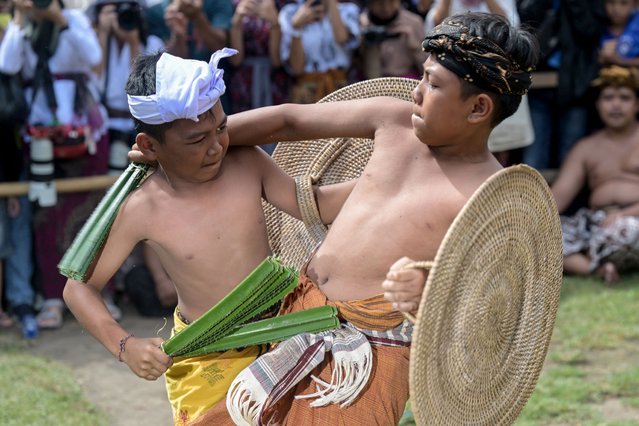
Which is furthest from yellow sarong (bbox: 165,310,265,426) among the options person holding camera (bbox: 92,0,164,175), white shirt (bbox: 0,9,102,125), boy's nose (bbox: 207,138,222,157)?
person holding camera (bbox: 92,0,164,175)

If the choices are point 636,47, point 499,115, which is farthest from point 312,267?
point 636,47

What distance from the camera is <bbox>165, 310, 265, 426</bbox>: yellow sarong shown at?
3.23 meters

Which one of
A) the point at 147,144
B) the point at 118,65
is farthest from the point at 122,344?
the point at 118,65

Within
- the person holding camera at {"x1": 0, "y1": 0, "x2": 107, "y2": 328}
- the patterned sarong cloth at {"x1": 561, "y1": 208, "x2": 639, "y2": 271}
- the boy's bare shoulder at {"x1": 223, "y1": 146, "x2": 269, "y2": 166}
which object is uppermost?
the boy's bare shoulder at {"x1": 223, "y1": 146, "x2": 269, "y2": 166}

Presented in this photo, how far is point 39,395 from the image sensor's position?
5.25m

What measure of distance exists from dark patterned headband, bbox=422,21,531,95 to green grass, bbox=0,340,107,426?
9.14 feet

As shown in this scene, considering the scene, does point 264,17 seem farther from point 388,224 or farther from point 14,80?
point 388,224

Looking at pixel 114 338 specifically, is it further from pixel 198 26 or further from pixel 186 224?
pixel 198 26

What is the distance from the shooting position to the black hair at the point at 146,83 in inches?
124

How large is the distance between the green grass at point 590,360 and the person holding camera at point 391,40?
6.12 ft

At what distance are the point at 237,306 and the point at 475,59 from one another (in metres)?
1.01

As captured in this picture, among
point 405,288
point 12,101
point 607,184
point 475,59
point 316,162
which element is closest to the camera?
point 405,288

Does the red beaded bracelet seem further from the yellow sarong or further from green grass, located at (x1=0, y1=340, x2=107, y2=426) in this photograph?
green grass, located at (x1=0, y1=340, x2=107, y2=426)

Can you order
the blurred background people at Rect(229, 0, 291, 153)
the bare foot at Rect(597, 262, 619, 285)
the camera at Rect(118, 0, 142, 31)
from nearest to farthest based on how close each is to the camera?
the camera at Rect(118, 0, 142, 31), the blurred background people at Rect(229, 0, 291, 153), the bare foot at Rect(597, 262, 619, 285)
